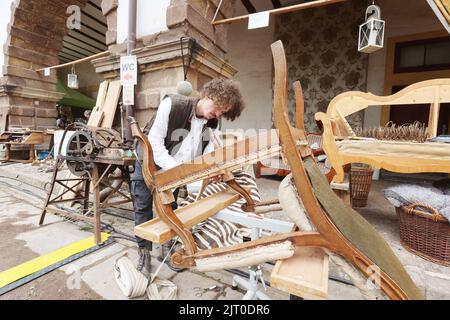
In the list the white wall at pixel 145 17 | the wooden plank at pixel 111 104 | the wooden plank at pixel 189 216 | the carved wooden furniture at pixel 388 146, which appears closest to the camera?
the wooden plank at pixel 189 216

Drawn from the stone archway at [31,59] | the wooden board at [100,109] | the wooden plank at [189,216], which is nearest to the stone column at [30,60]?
the stone archway at [31,59]

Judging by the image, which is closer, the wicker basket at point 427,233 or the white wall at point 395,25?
the wicker basket at point 427,233

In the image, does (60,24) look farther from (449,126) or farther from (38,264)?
(449,126)

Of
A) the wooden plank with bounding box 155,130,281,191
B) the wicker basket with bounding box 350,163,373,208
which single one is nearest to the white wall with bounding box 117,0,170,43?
the wooden plank with bounding box 155,130,281,191

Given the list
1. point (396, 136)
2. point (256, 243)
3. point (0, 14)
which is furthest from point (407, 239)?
point (0, 14)

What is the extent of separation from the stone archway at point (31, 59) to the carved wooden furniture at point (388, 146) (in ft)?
23.7

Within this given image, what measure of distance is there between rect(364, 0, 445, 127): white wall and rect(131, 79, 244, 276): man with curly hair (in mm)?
5432

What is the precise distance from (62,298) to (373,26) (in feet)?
14.0

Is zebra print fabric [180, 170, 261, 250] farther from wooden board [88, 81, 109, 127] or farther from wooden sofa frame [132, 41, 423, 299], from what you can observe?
wooden board [88, 81, 109, 127]

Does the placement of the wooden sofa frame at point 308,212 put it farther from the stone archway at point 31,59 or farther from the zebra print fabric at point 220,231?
the stone archway at point 31,59

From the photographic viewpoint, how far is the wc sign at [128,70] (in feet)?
10.8

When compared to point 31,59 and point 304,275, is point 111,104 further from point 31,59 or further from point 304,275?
point 31,59

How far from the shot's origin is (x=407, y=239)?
86.8 inches

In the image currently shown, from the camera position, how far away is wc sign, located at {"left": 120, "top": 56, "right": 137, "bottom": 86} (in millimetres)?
3285
